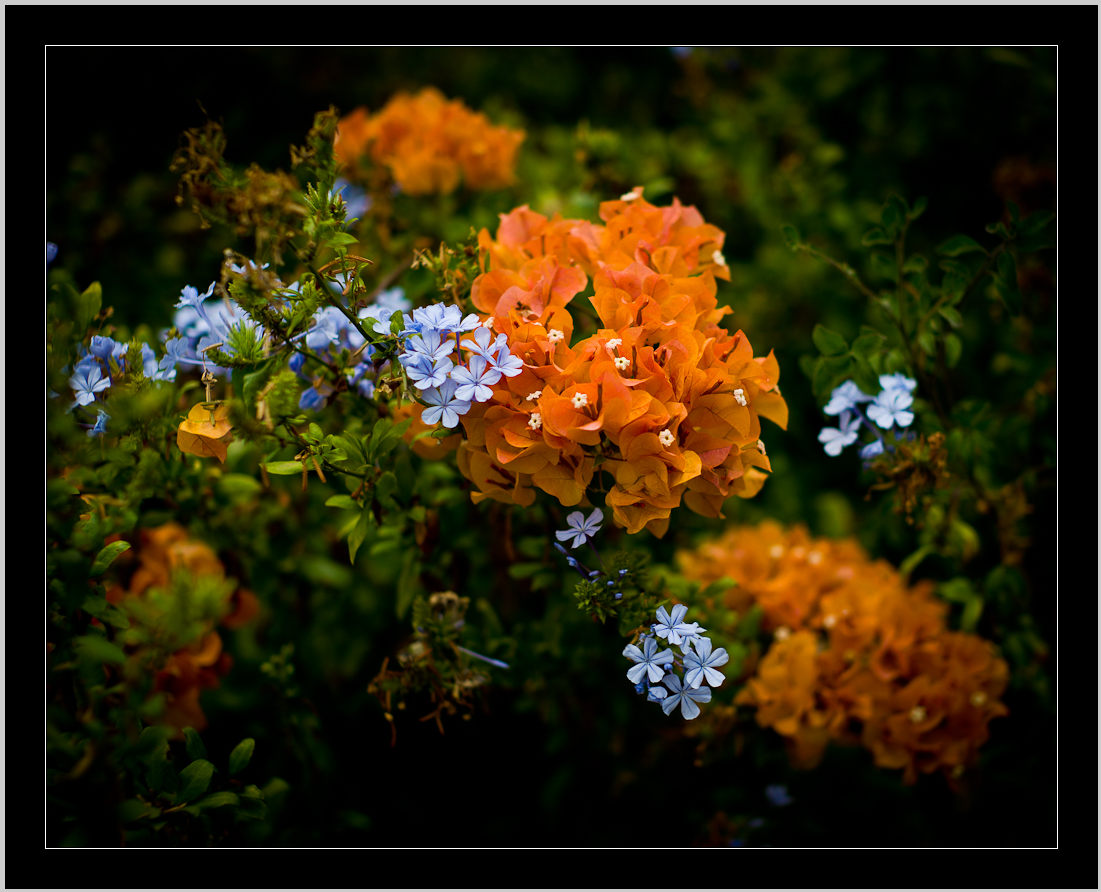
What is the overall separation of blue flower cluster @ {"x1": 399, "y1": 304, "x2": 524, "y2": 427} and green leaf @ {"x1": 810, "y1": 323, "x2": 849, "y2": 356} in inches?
26.7

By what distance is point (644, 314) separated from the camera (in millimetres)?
1206

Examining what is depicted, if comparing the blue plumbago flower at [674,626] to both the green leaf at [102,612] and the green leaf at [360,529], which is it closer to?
the green leaf at [360,529]

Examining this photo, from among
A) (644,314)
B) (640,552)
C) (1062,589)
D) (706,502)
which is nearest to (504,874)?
(640,552)

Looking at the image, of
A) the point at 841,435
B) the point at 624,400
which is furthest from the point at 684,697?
the point at 841,435

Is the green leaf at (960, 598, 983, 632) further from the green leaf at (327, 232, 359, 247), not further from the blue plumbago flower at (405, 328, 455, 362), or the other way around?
the green leaf at (327, 232, 359, 247)

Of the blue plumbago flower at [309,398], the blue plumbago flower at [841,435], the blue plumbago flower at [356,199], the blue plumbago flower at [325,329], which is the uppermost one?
the blue plumbago flower at [356,199]

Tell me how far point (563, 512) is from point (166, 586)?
0.83 metres

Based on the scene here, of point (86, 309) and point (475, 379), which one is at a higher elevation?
point (86, 309)

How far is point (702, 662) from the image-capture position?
44.9 inches

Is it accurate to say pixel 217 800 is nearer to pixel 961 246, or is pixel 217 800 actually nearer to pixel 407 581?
pixel 407 581

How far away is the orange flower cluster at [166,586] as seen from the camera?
59.8 inches

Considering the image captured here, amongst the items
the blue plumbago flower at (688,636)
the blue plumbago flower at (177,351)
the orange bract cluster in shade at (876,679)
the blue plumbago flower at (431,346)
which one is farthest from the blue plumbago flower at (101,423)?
the orange bract cluster in shade at (876,679)

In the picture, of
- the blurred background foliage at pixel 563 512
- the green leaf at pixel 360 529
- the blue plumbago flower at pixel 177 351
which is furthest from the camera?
the blurred background foliage at pixel 563 512

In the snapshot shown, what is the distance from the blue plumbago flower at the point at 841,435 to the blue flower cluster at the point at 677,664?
54 cm
